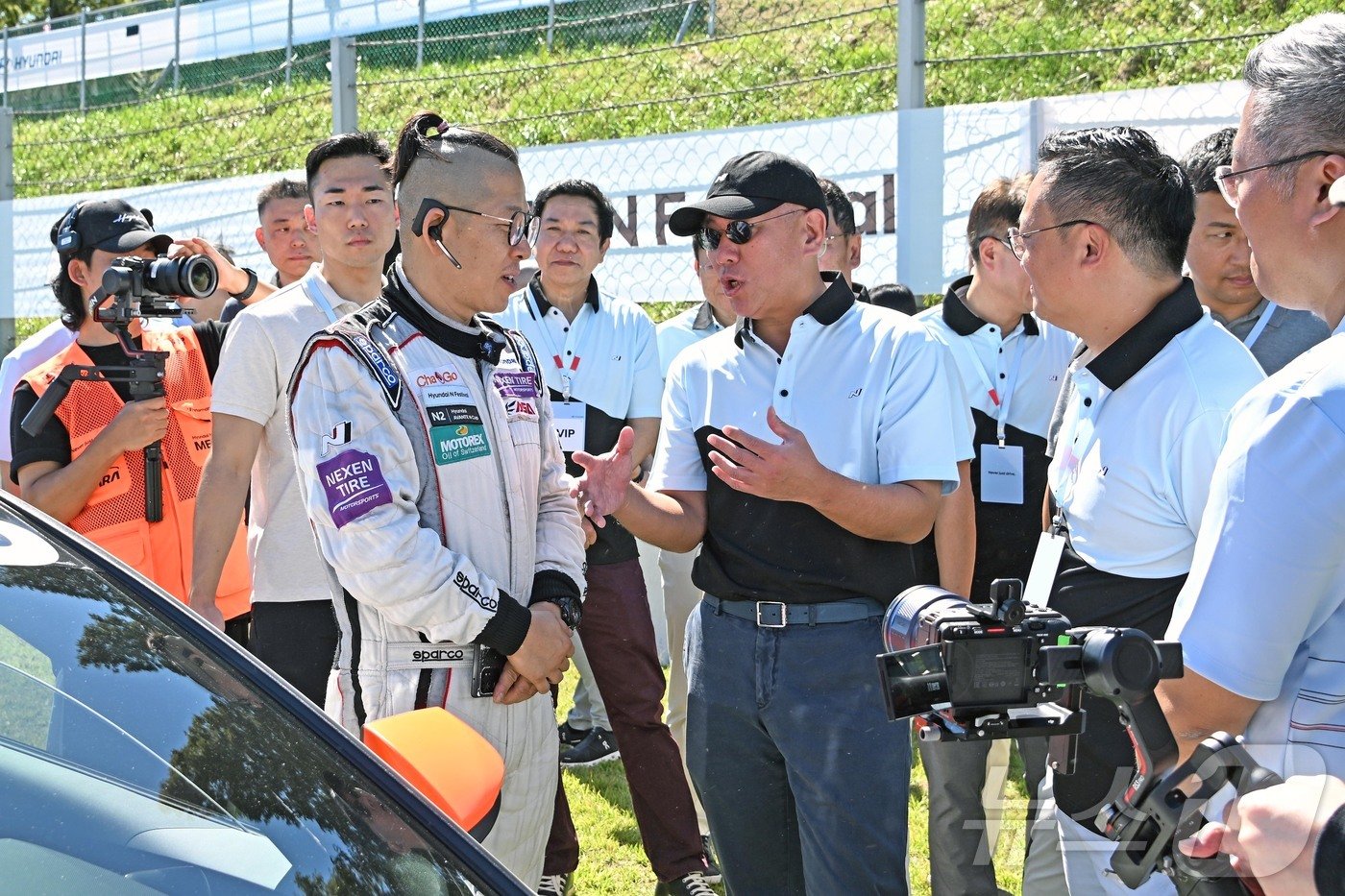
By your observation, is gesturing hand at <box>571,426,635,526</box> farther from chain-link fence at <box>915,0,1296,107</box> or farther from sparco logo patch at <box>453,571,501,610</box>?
chain-link fence at <box>915,0,1296,107</box>

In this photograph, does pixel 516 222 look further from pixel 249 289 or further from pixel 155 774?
pixel 249 289

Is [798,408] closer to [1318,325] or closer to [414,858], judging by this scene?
[1318,325]

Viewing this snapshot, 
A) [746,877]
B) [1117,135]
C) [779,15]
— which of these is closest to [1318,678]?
[1117,135]

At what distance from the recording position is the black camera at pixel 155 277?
12.4 feet

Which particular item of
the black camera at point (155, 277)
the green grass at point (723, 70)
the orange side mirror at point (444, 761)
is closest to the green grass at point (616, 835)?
the orange side mirror at point (444, 761)

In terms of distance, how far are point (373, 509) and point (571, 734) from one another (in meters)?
3.37

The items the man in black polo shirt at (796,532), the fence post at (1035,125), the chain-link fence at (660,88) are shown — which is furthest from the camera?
the chain-link fence at (660,88)

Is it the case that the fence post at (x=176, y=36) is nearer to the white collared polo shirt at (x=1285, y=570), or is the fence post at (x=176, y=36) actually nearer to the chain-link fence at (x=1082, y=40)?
the chain-link fence at (x=1082, y=40)

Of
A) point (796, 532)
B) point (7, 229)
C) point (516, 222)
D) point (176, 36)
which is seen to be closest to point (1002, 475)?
point (796, 532)

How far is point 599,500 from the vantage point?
3.13 m

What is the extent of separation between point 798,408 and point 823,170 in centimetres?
304

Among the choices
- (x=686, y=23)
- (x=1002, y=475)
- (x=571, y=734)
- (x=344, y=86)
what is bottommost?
(x=571, y=734)

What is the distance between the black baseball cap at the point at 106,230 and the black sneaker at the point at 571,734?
276 centimetres

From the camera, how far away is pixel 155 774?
5.43 feet
